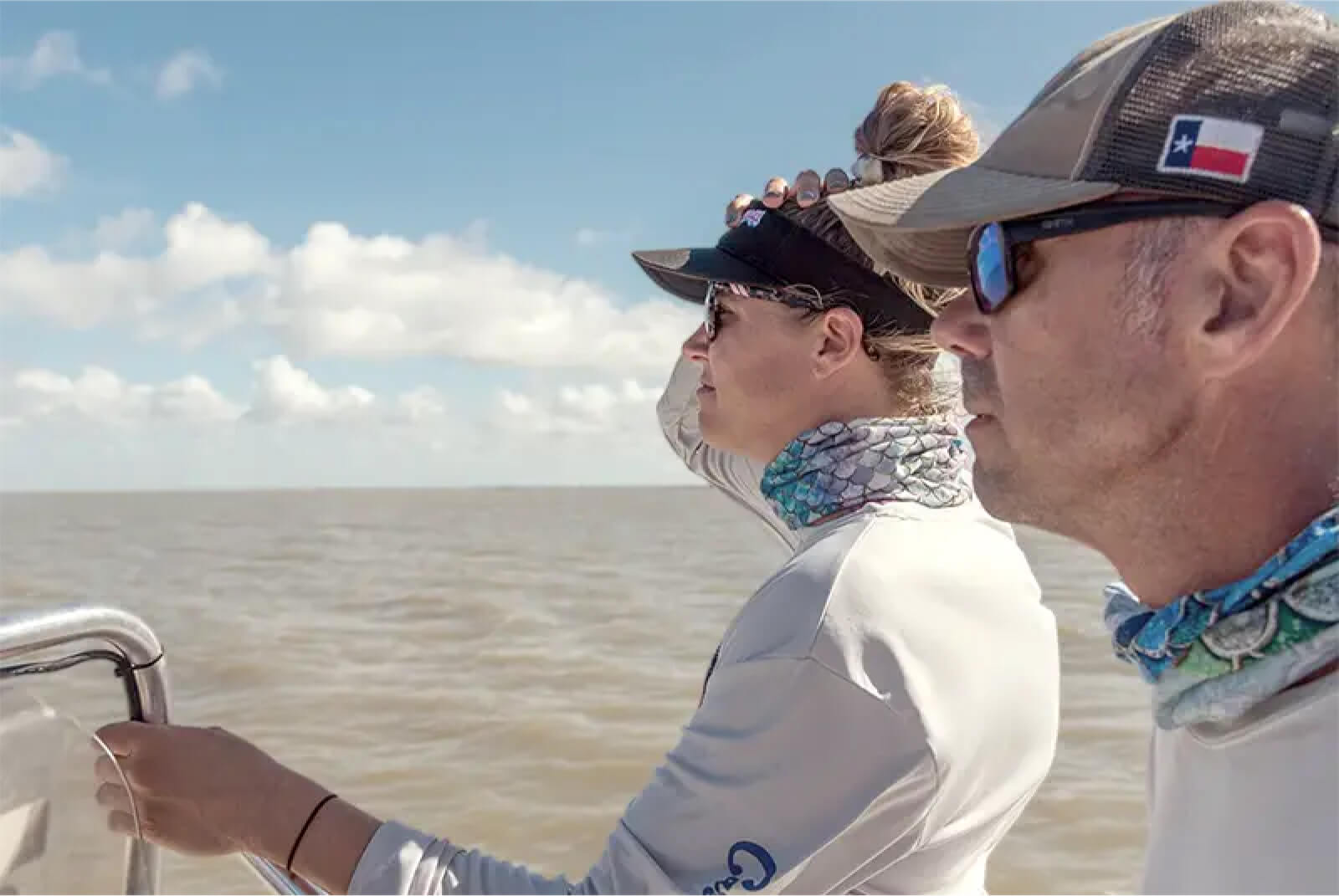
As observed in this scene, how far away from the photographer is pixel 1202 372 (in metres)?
1.07

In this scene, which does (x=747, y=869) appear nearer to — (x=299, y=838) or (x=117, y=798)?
(x=299, y=838)

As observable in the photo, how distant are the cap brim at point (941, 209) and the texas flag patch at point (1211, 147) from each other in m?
0.06

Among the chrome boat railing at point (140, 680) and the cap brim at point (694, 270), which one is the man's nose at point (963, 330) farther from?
the chrome boat railing at point (140, 680)

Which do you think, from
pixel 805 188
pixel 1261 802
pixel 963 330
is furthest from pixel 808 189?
pixel 1261 802

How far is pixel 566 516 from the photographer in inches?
1378

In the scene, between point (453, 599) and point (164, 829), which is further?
point (453, 599)

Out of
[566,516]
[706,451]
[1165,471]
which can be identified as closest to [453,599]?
[706,451]

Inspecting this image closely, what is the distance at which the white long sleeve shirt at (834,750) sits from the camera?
138cm

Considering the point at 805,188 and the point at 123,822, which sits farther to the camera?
the point at 805,188

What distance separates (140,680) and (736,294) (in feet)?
3.78

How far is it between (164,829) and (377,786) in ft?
16.4

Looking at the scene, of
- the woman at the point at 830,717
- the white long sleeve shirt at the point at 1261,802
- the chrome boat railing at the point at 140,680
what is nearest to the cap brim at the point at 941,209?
the woman at the point at 830,717

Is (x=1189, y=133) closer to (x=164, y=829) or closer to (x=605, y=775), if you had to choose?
(x=164, y=829)

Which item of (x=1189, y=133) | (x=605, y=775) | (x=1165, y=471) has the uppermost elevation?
(x=1189, y=133)
